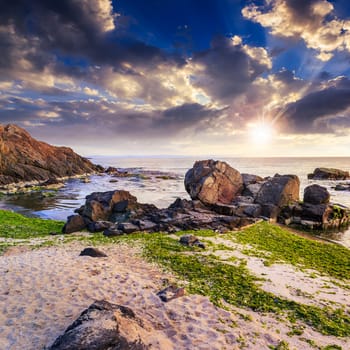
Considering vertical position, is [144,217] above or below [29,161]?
below

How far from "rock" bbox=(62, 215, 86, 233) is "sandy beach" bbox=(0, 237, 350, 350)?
29.3 feet

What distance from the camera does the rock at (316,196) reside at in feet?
109

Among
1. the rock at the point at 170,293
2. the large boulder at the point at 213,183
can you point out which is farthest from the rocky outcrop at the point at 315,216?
the rock at the point at 170,293

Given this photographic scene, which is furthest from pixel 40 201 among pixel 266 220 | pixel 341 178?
pixel 341 178

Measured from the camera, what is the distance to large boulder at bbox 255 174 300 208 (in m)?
31.9

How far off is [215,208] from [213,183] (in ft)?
14.1

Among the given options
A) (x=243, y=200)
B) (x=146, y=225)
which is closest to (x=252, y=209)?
(x=243, y=200)

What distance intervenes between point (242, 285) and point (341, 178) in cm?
10146

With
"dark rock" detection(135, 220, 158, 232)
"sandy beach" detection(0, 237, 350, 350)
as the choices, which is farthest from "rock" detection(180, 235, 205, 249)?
"dark rock" detection(135, 220, 158, 232)

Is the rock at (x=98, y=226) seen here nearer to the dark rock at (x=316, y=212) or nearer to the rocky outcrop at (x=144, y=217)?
the rocky outcrop at (x=144, y=217)

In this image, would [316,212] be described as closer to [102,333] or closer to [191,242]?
[191,242]

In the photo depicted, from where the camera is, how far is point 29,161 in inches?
3105

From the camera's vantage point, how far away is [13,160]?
2881 inches

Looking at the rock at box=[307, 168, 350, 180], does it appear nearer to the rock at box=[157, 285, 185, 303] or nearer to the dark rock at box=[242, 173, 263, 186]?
the dark rock at box=[242, 173, 263, 186]
